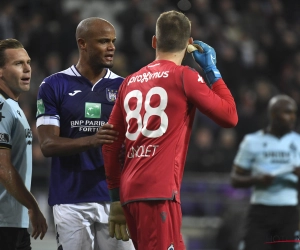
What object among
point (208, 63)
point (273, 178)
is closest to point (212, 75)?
point (208, 63)

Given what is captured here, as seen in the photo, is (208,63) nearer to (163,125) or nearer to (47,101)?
(163,125)

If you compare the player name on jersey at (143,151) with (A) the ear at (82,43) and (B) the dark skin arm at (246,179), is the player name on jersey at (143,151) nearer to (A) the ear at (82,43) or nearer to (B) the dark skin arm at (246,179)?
(A) the ear at (82,43)

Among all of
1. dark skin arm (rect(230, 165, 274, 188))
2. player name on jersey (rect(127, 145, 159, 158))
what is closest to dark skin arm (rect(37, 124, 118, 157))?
player name on jersey (rect(127, 145, 159, 158))

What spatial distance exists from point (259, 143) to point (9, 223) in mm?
4020

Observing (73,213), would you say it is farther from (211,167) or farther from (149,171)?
(211,167)

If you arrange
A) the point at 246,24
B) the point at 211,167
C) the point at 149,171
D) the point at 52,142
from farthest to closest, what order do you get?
the point at 246,24 → the point at 211,167 → the point at 52,142 → the point at 149,171

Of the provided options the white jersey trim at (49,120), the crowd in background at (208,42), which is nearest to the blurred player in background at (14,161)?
the white jersey trim at (49,120)

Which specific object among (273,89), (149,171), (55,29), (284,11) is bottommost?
(149,171)

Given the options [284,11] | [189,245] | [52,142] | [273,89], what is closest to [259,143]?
[189,245]

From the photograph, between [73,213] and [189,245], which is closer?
[73,213]

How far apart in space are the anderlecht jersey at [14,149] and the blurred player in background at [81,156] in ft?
0.48

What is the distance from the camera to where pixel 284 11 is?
16531mm

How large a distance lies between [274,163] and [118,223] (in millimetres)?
3802

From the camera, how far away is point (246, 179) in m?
8.03
